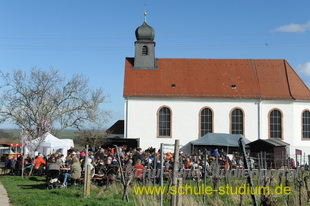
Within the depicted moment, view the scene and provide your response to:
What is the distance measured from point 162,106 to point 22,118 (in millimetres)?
11373

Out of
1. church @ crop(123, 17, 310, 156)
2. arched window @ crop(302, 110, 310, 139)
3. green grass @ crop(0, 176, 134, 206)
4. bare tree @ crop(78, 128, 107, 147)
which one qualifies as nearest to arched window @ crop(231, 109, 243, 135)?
church @ crop(123, 17, 310, 156)

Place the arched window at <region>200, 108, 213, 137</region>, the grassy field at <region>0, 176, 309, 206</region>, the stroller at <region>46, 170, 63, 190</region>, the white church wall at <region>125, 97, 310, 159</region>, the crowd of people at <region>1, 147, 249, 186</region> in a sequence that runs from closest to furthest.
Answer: the grassy field at <region>0, 176, 309, 206</region> → the stroller at <region>46, 170, 63, 190</region> → the crowd of people at <region>1, 147, 249, 186</region> → the white church wall at <region>125, 97, 310, 159</region> → the arched window at <region>200, 108, 213, 137</region>

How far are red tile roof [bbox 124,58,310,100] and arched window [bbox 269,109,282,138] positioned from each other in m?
1.42

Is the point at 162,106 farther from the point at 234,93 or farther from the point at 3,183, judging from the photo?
the point at 3,183

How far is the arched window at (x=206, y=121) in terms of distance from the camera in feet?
115

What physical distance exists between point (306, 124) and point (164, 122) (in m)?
11.7

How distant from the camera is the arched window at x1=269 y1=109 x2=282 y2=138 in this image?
3528 cm

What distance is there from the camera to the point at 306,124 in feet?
117

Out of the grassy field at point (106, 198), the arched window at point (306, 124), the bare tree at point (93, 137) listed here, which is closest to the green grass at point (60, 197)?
the grassy field at point (106, 198)

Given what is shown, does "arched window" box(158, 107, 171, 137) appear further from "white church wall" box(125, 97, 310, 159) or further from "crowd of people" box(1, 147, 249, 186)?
"crowd of people" box(1, 147, 249, 186)

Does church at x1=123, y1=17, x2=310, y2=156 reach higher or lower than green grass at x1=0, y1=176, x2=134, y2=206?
higher

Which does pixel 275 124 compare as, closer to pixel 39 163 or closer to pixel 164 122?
pixel 164 122

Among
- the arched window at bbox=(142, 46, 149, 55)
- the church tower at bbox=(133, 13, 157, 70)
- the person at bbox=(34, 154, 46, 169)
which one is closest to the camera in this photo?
the person at bbox=(34, 154, 46, 169)

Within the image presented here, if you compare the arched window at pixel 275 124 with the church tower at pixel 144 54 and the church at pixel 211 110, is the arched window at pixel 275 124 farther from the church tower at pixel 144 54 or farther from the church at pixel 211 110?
the church tower at pixel 144 54
